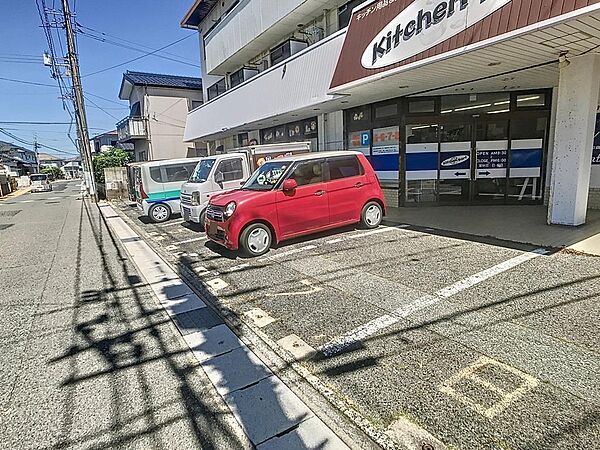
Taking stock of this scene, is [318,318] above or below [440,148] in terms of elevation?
below

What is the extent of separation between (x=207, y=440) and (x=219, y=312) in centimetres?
198

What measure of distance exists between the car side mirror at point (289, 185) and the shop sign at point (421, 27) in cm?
307

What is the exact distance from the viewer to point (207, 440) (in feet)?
7.16

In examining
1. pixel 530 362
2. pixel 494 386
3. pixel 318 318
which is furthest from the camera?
pixel 318 318

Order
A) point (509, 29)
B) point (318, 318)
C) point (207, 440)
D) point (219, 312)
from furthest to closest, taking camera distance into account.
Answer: point (509, 29)
point (219, 312)
point (318, 318)
point (207, 440)

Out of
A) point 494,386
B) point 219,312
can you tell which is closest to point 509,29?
point 494,386

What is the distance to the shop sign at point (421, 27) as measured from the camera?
540cm

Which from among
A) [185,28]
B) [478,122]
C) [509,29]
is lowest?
[478,122]

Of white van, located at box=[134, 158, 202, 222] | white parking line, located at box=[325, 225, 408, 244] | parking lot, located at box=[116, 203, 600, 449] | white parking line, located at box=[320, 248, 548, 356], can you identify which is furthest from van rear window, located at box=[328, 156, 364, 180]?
white van, located at box=[134, 158, 202, 222]

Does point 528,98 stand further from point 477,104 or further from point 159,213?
point 159,213

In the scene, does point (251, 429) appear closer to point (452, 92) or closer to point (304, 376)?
point (304, 376)

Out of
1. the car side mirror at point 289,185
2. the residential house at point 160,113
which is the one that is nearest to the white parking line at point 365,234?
the car side mirror at point 289,185

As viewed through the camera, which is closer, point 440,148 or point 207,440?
point 207,440

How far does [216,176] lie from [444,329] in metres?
7.00
